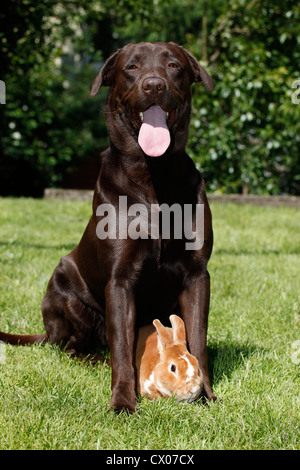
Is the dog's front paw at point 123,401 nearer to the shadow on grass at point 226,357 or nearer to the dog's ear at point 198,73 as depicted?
the shadow on grass at point 226,357

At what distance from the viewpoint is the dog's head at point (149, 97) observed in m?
2.45

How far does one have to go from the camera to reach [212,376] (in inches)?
106

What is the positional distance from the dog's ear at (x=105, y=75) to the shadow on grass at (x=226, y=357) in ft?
4.73

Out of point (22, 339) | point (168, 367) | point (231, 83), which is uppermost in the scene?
point (168, 367)

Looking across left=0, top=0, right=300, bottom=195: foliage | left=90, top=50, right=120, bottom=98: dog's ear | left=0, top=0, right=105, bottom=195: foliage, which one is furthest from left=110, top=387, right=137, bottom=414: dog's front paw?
left=0, top=0, right=105, bottom=195: foliage

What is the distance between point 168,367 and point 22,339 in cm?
111

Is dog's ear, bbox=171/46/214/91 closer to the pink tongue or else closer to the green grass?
the pink tongue

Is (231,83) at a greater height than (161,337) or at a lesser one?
lesser

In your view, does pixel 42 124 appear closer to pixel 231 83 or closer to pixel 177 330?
pixel 231 83

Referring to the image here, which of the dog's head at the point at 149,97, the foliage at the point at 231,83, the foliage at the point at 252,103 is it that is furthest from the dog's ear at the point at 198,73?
the foliage at the point at 252,103

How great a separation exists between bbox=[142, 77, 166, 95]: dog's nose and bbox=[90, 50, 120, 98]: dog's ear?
14.0 inches

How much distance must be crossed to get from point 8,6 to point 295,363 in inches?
232

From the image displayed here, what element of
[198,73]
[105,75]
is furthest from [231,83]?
[105,75]
